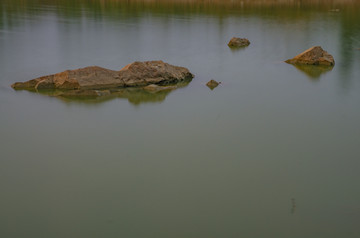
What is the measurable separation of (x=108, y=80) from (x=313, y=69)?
3674 millimetres

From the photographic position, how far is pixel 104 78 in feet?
20.4

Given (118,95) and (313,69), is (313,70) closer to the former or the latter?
(313,69)

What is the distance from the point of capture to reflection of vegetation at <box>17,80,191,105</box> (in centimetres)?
579

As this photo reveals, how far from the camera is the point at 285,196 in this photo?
3391 millimetres

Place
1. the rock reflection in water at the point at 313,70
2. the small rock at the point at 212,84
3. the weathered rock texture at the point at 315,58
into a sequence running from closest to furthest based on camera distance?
the small rock at the point at 212,84 → the rock reflection in water at the point at 313,70 → the weathered rock texture at the point at 315,58

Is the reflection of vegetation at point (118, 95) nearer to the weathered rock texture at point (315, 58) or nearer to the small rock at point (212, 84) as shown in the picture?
the small rock at point (212, 84)

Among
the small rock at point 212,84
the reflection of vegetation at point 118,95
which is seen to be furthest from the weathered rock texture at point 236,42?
the reflection of vegetation at point 118,95

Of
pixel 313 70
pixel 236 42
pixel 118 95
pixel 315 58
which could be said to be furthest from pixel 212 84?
pixel 236 42

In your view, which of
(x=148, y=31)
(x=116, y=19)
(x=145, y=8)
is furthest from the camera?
(x=145, y=8)

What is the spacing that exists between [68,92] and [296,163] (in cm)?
315

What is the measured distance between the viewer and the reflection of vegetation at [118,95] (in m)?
5.79

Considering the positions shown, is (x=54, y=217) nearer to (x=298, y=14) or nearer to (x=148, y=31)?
(x=148, y=31)

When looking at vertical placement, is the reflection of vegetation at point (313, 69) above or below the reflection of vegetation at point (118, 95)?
below

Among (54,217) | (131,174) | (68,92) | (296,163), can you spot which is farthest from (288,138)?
(68,92)
